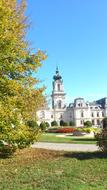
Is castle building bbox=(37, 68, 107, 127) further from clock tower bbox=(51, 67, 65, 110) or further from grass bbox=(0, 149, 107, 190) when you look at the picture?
grass bbox=(0, 149, 107, 190)

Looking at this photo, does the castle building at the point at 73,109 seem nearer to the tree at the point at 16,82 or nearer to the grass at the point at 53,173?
the tree at the point at 16,82

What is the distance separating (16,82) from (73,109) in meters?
118

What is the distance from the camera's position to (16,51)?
1714 cm

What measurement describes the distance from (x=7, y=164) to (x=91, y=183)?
4.66 m

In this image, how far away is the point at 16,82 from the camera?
1691cm

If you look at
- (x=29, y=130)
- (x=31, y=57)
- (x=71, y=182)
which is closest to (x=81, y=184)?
(x=71, y=182)

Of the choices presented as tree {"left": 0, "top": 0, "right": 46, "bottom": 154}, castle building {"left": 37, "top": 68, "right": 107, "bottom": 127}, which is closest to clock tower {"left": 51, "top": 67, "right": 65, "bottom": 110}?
castle building {"left": 37, "top": 68, "right": 107, "bottom": 127}

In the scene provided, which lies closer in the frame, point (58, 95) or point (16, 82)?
point (16, 82)

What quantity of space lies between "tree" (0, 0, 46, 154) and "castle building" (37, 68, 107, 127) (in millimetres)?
113703

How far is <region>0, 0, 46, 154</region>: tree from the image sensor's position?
52.7 ft

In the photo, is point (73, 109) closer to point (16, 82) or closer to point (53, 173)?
point (16, 82)

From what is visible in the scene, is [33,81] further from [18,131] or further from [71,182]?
[71,182]

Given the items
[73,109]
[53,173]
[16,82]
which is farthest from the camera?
[73,109]

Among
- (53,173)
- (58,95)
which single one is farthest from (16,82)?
(58,95)
